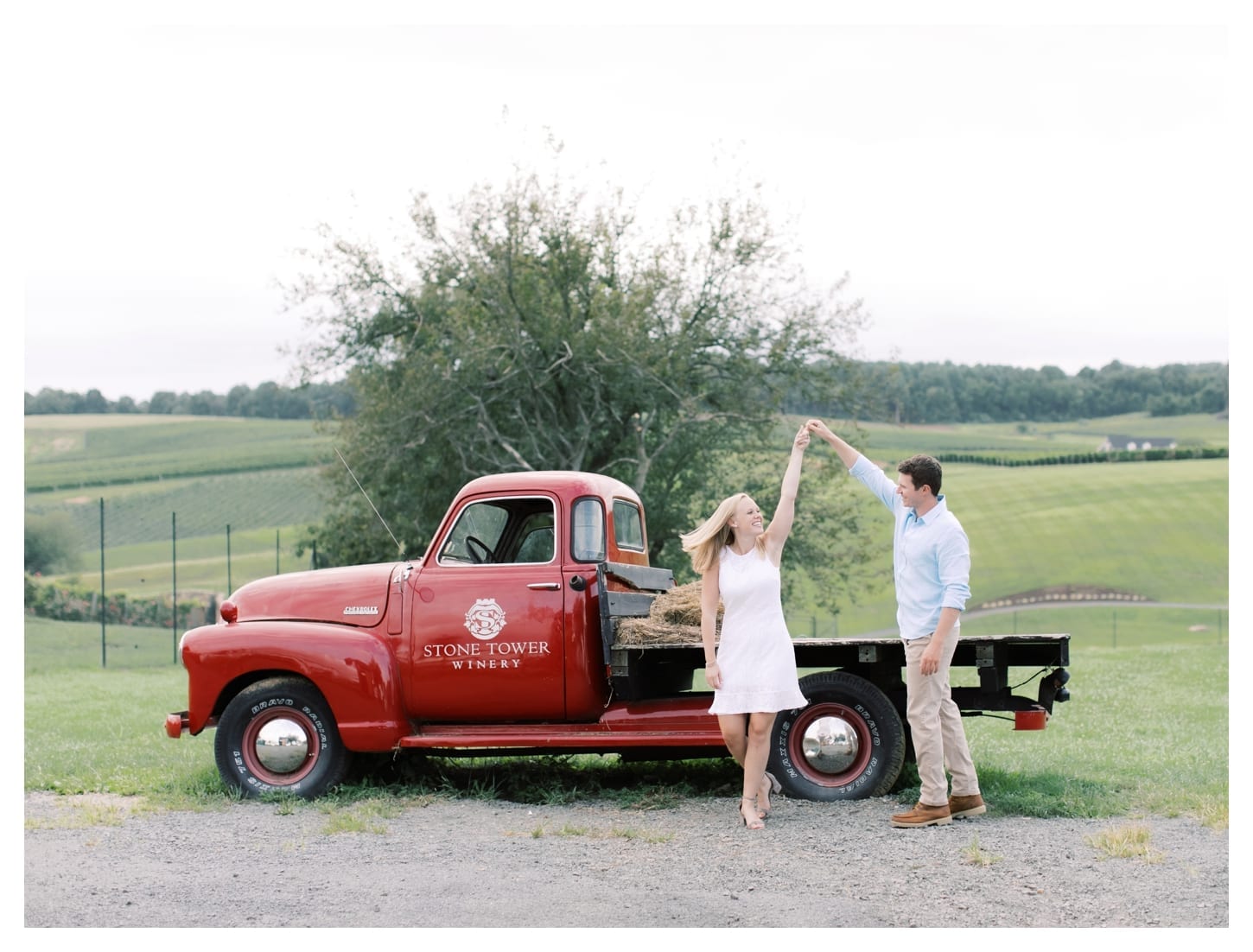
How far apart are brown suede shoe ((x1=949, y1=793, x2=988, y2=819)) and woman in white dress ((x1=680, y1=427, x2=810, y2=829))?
4.10 ft

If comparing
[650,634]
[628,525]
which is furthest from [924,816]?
[628,525]

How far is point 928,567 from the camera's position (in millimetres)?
7645

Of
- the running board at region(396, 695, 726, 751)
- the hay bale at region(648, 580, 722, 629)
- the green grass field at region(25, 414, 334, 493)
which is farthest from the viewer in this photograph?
the green grass field at region(25, 414, 334, 493)

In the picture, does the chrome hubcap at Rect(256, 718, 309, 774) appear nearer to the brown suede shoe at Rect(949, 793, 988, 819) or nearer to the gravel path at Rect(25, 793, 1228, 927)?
the gravel path at Rect(25, 793, 1228, 927)

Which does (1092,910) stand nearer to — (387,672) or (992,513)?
(387,672)

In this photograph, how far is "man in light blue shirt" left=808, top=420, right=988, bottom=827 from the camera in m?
7.51

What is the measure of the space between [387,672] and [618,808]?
1.87 metres

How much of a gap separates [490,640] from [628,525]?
5.43 feet

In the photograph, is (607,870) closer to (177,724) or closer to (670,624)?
(670,624)

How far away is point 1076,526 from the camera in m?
72.6

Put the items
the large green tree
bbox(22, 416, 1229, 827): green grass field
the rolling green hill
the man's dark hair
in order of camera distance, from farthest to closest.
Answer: the rolling green hill < the large green tree < bbox(22, 416, 1229, 827): green grass field < the man's dark hair

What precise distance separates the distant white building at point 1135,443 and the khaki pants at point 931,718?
89090 mm

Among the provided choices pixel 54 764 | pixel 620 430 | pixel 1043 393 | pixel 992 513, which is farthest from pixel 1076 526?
pixel 54 764

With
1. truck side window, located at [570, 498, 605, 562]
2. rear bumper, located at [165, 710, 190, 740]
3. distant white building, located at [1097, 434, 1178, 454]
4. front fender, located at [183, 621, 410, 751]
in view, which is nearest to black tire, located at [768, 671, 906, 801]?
truck side window, located at [570, 498, 605, 562]
